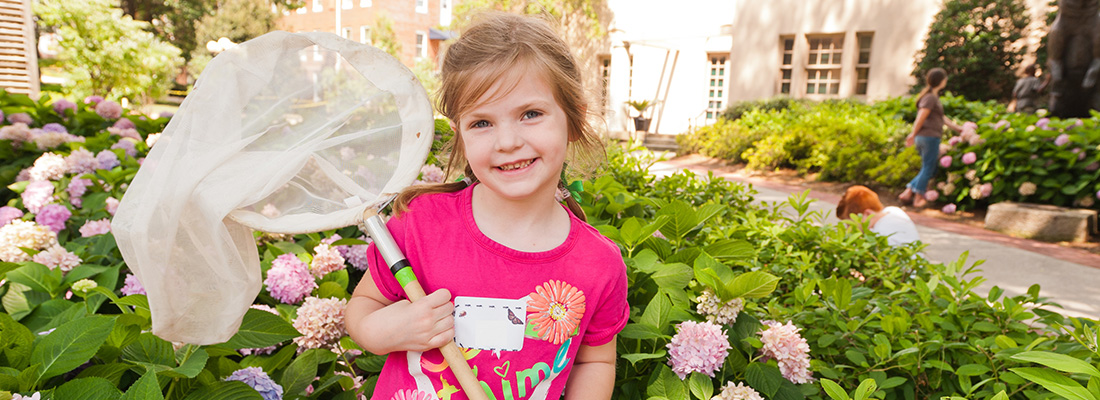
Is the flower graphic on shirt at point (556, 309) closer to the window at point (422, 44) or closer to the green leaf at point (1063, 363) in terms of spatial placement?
the green leaf at point (1063, 363)

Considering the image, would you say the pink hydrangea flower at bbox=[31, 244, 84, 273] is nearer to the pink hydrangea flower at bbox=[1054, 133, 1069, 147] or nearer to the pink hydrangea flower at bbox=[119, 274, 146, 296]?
the pink hydrangea flower at bbox=[119, 274, 146, 296]

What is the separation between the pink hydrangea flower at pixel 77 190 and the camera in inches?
94.4

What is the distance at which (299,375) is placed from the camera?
1.26 m

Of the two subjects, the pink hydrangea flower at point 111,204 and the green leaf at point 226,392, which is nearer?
the green leaf at point 226,392

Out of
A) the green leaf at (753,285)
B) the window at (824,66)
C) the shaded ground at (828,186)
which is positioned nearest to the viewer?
the green leaf at (753,285)

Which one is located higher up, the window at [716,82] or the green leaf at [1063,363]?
the window at [716,82]

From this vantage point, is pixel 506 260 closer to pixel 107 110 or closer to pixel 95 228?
pixel 95 228

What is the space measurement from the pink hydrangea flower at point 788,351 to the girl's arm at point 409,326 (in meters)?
0.69

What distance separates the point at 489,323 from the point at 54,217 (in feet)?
6.15

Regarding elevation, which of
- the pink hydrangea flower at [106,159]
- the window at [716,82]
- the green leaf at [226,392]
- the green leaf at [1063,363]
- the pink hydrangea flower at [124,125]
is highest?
the window at [716,82]

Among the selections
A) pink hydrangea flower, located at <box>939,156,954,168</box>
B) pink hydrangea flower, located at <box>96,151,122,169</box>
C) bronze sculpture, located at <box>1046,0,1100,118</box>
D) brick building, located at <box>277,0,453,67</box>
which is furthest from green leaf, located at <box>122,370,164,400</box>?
brick building, located at <box>277,0,453,67</box>

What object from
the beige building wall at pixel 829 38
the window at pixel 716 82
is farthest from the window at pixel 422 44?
the beige building wall at pixel 829 38

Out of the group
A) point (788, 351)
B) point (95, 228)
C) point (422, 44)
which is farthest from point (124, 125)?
point (422, 44)

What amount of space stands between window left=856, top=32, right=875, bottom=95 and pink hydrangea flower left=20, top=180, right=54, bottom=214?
17470 millimetres
